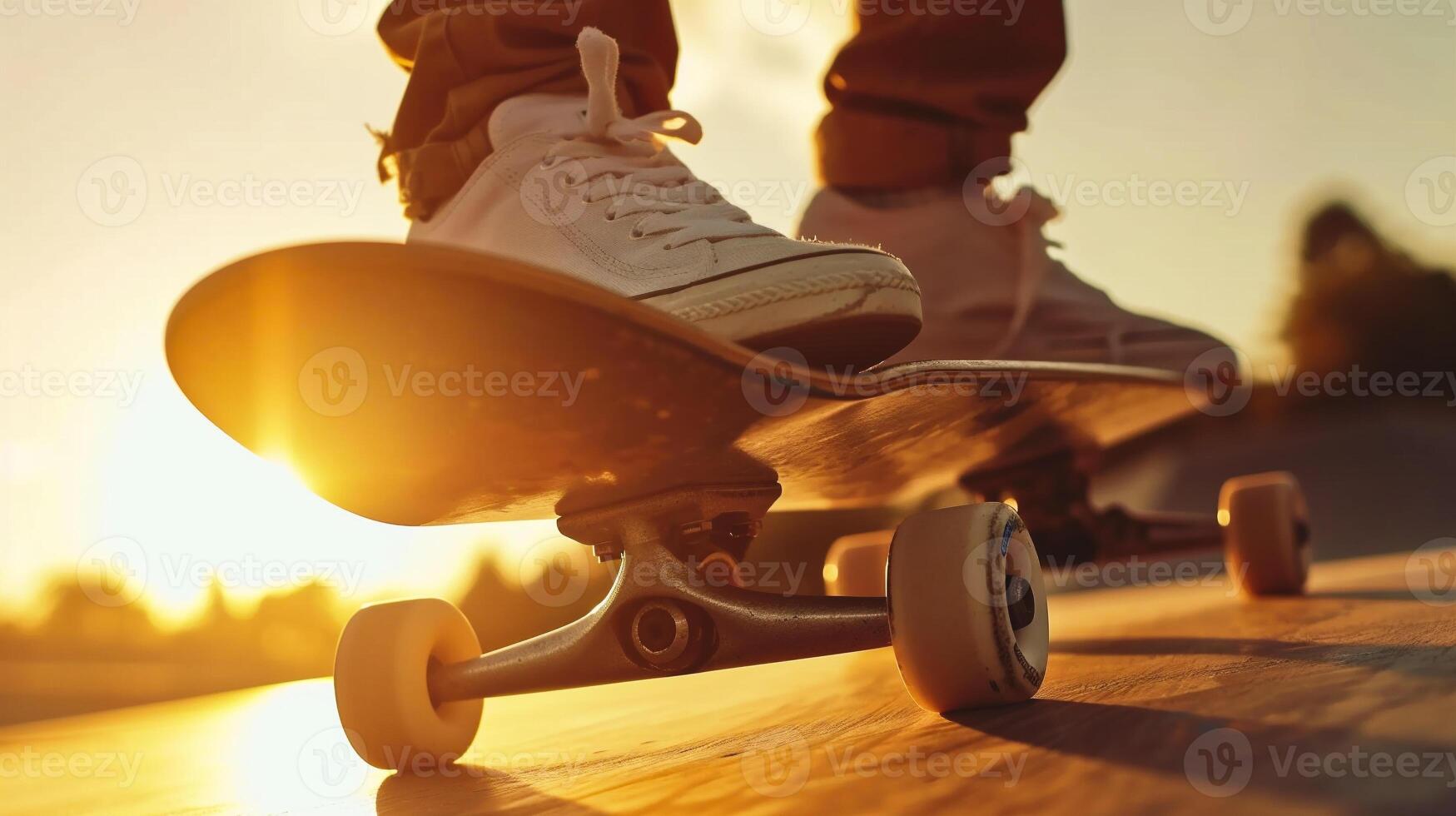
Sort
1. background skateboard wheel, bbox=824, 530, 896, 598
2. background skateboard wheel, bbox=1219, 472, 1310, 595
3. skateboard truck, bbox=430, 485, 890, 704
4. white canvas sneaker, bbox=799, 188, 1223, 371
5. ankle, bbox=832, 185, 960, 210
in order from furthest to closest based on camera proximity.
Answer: background skateboard wheel, bbox=824, 530, 896, 598 → background skateboard wheel, bbox=1219, 472, 1310, 595 → ankle, bbox=832, 185, 960, 210 → white canvas sneaker, bbox=799, 188, 1223, 371 → skateboard truck, bbox=430, 485, 890, 704

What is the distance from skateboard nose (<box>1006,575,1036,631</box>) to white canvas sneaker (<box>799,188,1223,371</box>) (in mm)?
706

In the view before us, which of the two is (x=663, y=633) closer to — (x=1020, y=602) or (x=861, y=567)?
(x=1020, y=602)

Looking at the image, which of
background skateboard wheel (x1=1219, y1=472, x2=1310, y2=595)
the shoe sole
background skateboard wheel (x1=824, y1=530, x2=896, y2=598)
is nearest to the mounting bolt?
the shoe sole

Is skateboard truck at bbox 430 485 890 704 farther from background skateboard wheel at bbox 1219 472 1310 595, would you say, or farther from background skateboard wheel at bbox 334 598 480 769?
Result: background skateboard wheel at bbox 1219 472 1310 595

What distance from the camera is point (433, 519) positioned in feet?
3.88

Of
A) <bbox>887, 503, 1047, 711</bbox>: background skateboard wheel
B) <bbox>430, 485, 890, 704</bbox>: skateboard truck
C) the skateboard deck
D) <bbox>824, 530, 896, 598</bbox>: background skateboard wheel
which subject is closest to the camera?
the skateboard deck

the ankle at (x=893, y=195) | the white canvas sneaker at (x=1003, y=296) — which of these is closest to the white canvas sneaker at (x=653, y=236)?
the white canvas sneaker at (x=1003, y=296)

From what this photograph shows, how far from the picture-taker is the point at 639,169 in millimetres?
1080

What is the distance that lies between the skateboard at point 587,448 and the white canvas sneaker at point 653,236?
0.05 meters

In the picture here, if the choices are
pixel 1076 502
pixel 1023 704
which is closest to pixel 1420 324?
pixel 1076 502

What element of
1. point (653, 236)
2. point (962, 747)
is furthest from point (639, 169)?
point (962, 747)

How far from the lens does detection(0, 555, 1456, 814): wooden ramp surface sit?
55 centimetres

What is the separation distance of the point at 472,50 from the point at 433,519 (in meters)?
0.51

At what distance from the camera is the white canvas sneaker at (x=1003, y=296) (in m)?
1.67
